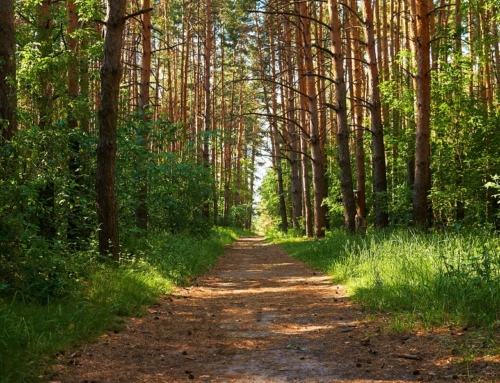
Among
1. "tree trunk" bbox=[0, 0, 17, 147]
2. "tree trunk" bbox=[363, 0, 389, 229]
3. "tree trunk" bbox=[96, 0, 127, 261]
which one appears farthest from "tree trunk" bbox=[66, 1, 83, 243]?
"tree trunk" bbox=[363, 0, 389, 229]

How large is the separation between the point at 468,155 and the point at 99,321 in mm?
12775

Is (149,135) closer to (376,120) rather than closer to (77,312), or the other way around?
(376,120)

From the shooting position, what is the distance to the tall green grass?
4.98 m

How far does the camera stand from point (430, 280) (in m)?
6.05

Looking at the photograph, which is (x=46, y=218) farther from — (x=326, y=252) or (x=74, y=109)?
(x=326, y=252)

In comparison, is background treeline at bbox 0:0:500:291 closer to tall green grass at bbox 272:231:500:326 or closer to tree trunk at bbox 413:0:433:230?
tree trunk at bbox 413:0:433:230

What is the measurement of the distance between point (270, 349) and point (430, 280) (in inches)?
98.2

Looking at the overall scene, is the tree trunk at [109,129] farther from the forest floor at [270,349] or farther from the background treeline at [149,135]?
the forest floor at [270,349]

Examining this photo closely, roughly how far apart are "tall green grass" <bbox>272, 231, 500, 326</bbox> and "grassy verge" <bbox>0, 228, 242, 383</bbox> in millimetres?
3235

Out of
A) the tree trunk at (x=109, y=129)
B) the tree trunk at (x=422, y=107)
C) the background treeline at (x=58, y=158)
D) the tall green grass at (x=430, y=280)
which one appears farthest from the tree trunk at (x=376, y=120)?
the tree trunk at (x=109, y=129)

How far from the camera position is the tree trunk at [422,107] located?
1127 centimetres

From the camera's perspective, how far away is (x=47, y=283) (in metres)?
5.95

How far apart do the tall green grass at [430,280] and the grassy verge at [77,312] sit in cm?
323

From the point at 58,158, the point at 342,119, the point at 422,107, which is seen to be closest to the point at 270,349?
the point at 58,158
